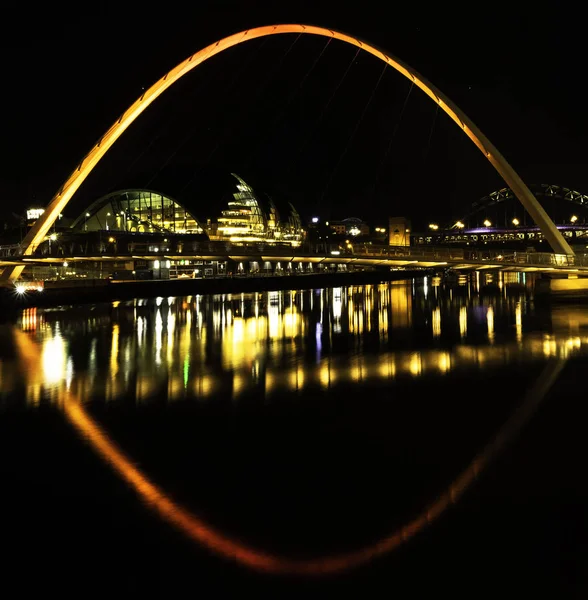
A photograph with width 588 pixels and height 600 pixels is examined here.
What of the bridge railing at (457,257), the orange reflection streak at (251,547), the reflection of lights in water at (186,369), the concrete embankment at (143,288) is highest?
the bridge railing at (457,257)

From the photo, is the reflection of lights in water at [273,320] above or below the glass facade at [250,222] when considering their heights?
below

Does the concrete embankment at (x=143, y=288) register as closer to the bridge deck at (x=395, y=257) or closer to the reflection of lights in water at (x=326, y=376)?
the bridge deck at (x=395, y=257)

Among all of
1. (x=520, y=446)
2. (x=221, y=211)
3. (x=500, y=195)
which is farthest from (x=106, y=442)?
(x=500, y=195)

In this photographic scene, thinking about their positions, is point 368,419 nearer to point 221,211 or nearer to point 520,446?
point 520,446

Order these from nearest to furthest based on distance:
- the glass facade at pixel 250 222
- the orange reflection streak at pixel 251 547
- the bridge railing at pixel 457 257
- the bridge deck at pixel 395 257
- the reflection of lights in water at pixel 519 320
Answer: the orange reflection streak at pixel 251 547 → the reflection of lights in water at pixel 519 320 → the bridge deck at pixel 395 257 → the bridge railing at pixel 457 257 → the glass facade at pixel 250 222

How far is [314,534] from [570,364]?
12.2 meters

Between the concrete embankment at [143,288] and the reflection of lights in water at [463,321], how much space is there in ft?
77.6

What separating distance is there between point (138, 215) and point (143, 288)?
48.6 metres

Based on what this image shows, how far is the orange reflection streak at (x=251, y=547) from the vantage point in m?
5.75

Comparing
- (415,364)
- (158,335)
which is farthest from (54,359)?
(415,364)

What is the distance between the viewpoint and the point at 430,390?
13.3 meters

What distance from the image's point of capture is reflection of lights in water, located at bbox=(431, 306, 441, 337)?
24188 millimetres

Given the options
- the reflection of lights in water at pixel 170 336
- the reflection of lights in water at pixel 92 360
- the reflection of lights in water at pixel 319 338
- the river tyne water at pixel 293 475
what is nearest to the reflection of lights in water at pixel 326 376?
the river tyne water at pixel 293 475

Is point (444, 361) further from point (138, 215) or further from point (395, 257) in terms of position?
point (138, 215)
